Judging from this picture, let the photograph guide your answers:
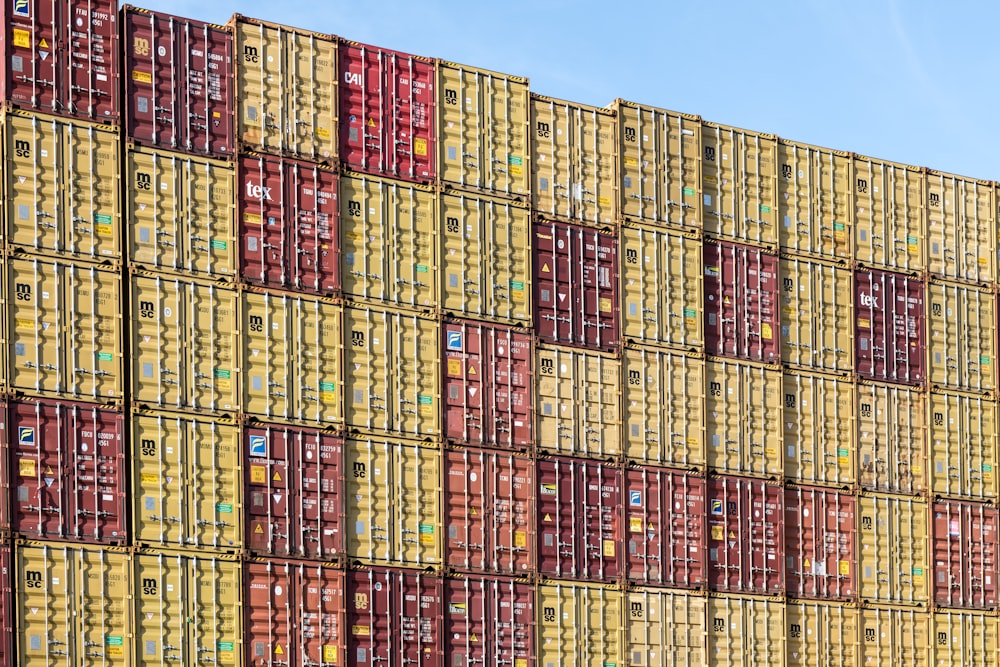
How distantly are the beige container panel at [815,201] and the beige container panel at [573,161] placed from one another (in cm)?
528

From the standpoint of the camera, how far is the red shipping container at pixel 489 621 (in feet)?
120

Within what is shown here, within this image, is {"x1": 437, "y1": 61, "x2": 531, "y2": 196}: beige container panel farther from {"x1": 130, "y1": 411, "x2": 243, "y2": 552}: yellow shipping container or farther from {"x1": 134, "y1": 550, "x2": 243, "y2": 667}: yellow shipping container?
{"x1": 134, "y1": 550, "x2": 243, "y2": 667}: yellow shipping container

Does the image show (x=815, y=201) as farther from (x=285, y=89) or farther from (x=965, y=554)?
(x=285, y=89)

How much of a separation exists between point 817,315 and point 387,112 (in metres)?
12.9

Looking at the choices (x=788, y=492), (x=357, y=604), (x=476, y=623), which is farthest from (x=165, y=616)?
(x=788, y=492)

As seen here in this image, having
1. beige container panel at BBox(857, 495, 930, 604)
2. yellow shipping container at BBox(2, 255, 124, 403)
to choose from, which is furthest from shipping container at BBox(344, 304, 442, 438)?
beige container panel at BBox(857, 495, 930, 604)

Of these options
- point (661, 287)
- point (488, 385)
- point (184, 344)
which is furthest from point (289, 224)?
point (661, 287)

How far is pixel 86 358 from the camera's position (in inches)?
1304

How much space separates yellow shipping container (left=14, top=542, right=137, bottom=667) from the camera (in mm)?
31609

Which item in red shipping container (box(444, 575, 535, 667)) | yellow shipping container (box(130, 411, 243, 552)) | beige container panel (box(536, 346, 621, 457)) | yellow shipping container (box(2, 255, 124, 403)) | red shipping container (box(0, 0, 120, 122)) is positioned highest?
red shipping container (box(0, 0, 120, 122))

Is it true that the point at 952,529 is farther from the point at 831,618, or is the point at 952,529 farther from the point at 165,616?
the point at 165,616

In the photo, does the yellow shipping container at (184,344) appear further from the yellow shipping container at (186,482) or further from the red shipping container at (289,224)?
the red shipping container at (289,224)

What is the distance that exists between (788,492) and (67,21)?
20710 millimetres

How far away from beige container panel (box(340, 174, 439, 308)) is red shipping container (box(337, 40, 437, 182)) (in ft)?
1.62
